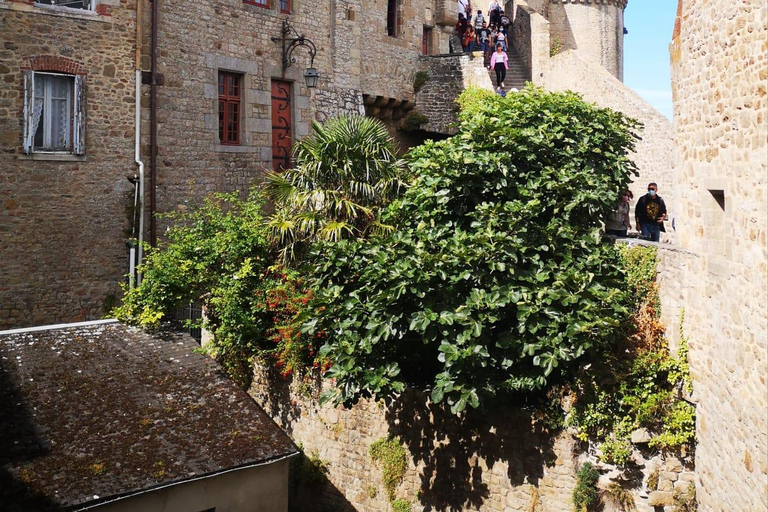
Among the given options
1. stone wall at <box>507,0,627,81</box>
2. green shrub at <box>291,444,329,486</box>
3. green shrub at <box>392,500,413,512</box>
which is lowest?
green shrub at <box>392,500,413,512</box>

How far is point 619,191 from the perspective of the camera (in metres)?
12.8

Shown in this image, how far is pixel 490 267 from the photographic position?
11.3 meters

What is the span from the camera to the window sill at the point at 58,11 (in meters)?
14.5

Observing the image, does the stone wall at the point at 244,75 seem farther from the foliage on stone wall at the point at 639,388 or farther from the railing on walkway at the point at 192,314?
the foliage on stone wall at the point at 639,388

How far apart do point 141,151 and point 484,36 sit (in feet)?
39.8

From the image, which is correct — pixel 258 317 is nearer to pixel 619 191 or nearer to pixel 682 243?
pixel 619 191

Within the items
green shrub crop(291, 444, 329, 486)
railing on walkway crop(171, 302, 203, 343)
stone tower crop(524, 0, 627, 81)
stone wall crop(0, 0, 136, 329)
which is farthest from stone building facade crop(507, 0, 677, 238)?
stone wall crop(0, 0, 136, 329)

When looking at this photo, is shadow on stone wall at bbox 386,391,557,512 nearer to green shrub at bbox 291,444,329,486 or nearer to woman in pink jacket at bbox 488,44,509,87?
green shrub at bbox 291,444,329,486

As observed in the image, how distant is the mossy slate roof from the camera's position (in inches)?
415

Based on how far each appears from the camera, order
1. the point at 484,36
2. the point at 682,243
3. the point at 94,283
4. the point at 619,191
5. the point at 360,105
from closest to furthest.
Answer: the point at 682,243
the point at 619,191
the point at 94,283
the point at 360,105
the point at 484,36

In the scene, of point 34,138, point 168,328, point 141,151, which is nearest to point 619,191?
point 168,328

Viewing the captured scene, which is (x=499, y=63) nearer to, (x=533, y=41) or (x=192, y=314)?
(x=533, y=41)

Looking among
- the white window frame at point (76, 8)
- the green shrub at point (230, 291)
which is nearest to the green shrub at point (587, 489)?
the green shrub at point (230, 291)

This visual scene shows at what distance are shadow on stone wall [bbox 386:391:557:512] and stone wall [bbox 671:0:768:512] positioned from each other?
252 centimetres
